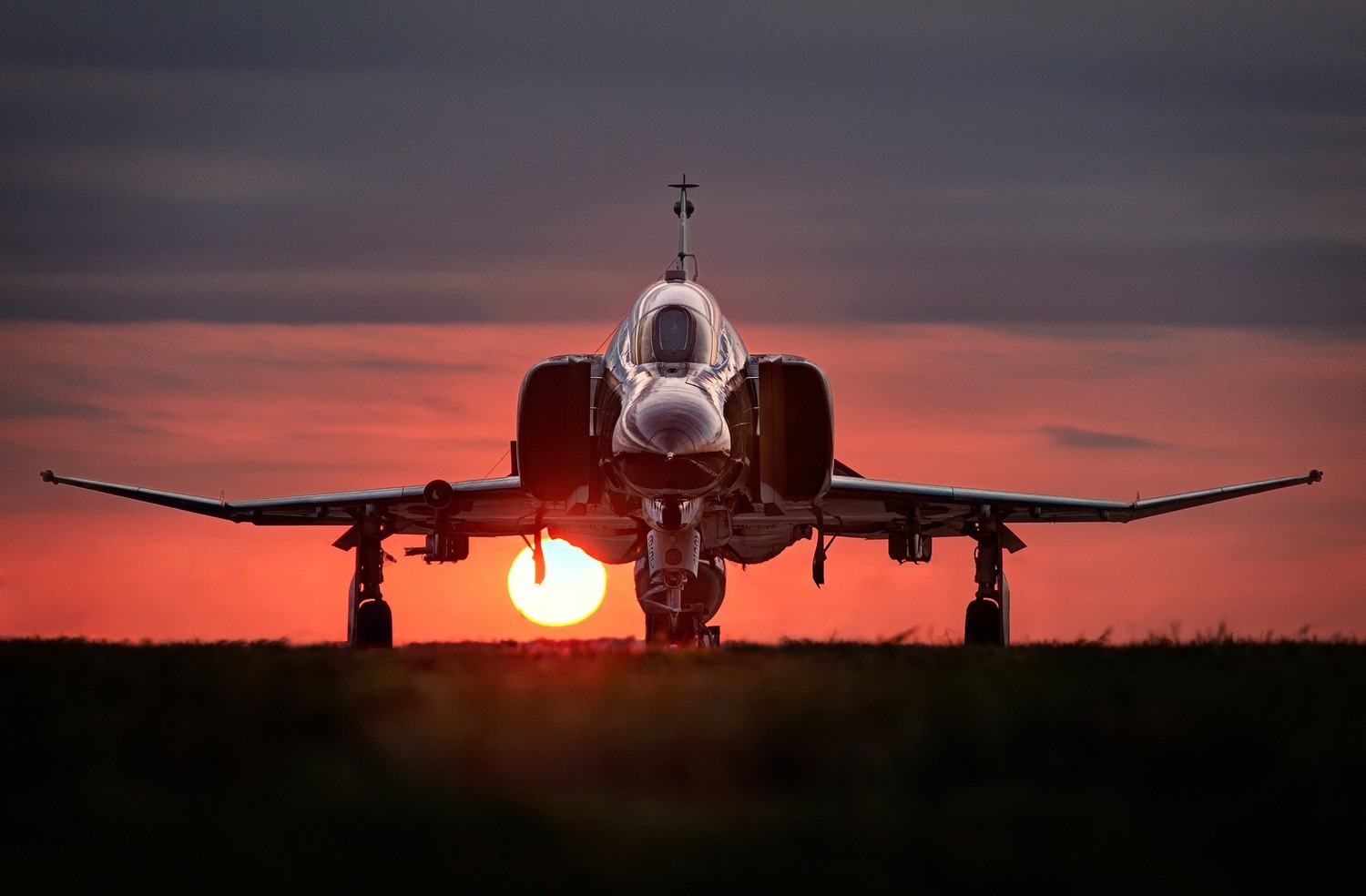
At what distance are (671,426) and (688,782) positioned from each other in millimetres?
11458

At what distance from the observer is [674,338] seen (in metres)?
19.0

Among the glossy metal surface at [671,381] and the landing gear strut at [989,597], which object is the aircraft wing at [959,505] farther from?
the glossy metal surface at [671,381]

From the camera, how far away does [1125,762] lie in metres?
5.51

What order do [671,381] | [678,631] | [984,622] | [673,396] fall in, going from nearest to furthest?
[673,396]
[671,381]
[678,631]
[984,622]

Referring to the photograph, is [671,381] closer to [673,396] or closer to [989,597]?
[673,396]

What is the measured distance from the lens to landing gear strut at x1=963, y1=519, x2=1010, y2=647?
2438 centimetres

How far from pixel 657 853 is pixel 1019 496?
21.3m

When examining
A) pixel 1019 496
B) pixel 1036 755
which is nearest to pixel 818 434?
pixel 1019 496

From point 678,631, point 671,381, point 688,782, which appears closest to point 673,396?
point 671,381

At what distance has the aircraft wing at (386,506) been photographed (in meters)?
24.2

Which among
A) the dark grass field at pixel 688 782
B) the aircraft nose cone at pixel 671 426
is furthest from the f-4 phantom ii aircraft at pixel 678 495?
the dark grass field at pixel 688 782

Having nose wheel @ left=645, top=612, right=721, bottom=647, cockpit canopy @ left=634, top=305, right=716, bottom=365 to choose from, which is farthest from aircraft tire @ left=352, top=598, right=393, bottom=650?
cockpit canopy @ left=634, top=305, right=716, bottom=365

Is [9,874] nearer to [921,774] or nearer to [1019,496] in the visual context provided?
[921,774]

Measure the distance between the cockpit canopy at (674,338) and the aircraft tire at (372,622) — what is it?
23.6 ft
